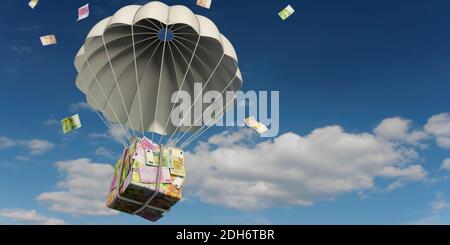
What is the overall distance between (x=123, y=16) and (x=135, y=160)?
7287mm

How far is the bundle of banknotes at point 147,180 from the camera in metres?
20.3

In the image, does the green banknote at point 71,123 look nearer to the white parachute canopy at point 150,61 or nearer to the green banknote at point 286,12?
the white parachute canopy at point 150,61

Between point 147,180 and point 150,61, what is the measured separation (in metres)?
9.15

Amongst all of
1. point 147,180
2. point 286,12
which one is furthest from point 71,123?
point 286,12

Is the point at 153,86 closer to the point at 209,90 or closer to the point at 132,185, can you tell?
the point at 209,90

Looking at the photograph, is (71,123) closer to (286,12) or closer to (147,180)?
(147,180)

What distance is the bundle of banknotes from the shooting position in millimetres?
20312

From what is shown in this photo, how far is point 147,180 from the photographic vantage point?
20281 millimetres

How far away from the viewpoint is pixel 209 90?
26766 mm

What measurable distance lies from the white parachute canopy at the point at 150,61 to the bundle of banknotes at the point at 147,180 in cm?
182

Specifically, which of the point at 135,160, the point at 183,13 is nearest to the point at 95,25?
the point at 183,13

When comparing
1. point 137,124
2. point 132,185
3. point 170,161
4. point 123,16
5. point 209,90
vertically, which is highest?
point 123,16

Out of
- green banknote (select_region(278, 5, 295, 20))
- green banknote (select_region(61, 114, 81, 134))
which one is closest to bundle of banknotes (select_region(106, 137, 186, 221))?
green banknote (select_region(61, 114, 81, 134))

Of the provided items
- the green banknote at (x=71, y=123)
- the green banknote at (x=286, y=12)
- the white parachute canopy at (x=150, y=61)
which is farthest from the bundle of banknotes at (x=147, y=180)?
the green banknote at (x=286, y=12)
